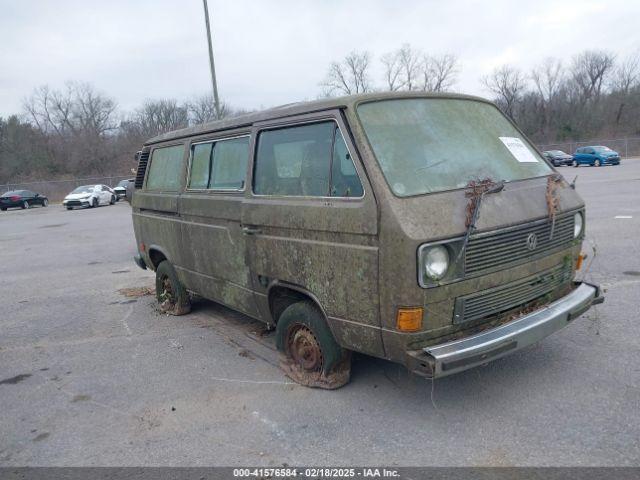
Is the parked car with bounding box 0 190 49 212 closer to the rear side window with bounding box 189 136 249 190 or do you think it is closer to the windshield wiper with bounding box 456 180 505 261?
the rear side window with bounding box 189 136 249 190

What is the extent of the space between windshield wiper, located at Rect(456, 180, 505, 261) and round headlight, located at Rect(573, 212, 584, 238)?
0.82 metres

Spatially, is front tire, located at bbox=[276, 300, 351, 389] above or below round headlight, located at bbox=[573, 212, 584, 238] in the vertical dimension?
below

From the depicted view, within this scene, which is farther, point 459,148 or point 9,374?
point 9,374

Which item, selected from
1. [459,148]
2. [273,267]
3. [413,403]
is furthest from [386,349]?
[459,148]

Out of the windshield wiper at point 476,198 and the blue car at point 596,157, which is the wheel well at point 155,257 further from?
the blue car at point 596,157

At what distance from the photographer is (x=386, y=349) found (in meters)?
3.31

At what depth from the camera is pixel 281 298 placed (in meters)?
4.32

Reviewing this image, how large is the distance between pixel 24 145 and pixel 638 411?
64046mm

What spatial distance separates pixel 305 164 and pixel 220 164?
1378 mm

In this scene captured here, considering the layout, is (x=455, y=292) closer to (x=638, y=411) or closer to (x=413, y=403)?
(x=413, y=403)

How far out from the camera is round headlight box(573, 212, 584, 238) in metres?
3.99

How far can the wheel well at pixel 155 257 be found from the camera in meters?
6.46

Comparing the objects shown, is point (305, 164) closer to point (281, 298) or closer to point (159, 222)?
point (281, 298)

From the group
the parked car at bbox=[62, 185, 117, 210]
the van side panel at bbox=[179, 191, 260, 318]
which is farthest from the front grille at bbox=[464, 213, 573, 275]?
the parked car at bbox=[62, 185, 117, 210]
